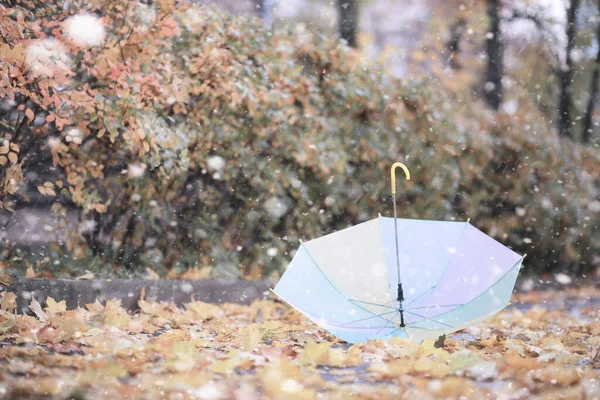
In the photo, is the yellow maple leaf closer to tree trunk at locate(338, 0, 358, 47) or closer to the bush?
the bush

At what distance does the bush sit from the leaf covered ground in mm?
1441

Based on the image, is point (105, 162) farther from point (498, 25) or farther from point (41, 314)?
point (498, 25)

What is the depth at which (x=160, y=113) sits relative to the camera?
19.0ft

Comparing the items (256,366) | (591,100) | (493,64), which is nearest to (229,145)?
(256,366)

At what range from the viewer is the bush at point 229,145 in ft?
16.2

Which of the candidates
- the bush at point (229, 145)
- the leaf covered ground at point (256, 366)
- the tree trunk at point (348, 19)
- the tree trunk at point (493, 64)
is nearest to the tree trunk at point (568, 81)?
the tree trunk at point (493, 64)

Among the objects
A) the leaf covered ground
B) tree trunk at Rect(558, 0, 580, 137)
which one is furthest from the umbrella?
tree trunk at Rect(558, 0, 580, 137)

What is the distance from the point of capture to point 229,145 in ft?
21.0

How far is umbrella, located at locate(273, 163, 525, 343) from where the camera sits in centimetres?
370

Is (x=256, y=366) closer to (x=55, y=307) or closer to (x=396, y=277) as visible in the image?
(x=396, y=277)

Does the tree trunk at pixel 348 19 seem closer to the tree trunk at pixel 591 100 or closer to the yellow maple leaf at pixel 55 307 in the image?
the tree trunk at pixel 591 100

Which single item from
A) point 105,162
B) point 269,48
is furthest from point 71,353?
point 269,48


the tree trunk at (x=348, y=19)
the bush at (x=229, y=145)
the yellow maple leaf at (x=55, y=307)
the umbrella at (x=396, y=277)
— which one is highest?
the tree trunk at (x=348, y=19)

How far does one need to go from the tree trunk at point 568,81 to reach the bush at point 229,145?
477cm
